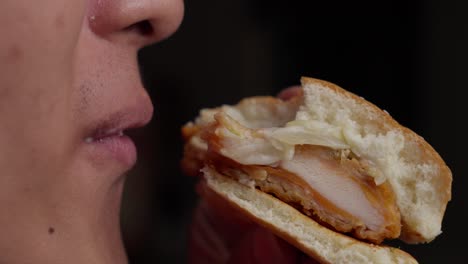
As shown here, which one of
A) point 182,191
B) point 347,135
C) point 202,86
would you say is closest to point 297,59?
point 202,86

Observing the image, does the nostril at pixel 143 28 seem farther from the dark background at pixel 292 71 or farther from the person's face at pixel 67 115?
the dark background at pixel 292 71

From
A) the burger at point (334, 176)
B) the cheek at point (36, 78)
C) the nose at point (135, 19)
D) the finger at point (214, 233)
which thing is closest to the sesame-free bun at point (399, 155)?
the burger at point (334, 176)

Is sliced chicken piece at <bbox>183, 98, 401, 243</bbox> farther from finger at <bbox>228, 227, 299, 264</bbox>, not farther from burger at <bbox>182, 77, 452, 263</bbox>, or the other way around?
finger at <bbox>228, 227, 299, 264</bbox>

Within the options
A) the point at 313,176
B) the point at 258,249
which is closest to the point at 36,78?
the point at 313,176

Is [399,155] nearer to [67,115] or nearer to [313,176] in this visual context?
[313,176]

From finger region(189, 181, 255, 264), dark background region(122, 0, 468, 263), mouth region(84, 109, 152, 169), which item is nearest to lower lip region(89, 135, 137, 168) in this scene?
mouth region(84, 109, 152, 169)

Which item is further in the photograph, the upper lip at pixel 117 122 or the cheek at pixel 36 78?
the upper lip at pixel 117 122
